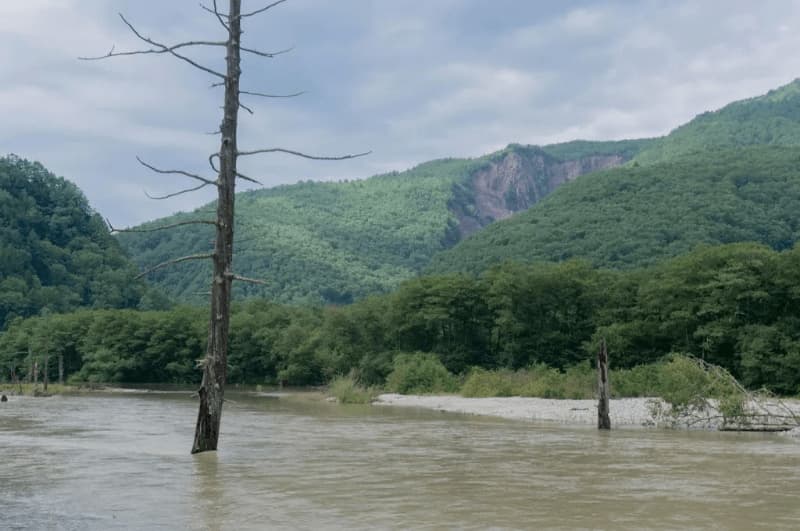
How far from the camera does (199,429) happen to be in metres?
19.4

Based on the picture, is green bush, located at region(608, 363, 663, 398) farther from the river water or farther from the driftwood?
the river water

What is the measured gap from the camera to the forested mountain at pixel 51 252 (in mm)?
136750

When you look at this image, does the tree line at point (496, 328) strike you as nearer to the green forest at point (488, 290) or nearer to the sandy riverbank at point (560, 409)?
the green forest at point (488, 290)

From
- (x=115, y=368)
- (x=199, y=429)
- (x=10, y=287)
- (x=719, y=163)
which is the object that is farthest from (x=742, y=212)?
(x=10, y=287)

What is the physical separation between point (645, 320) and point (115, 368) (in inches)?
2607

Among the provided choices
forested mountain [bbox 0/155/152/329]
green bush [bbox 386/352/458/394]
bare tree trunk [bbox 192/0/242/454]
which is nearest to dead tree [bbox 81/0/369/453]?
bare tree trunk [bbox 192/0/242/454]

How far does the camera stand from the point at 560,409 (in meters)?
39.7

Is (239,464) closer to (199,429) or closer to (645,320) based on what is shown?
(199,429)

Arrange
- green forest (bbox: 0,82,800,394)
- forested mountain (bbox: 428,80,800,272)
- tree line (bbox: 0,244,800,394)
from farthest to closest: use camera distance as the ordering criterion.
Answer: forested mountain (bbox: 428,80,800,272)
green forest (bbox: 0,82,800,394)
tree line (bbox: 0,244,800,394)

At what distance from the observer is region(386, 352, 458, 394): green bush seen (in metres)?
63.3

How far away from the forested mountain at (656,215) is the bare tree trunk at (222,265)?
75.4m

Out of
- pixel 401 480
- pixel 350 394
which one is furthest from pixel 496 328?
pixel 401 480

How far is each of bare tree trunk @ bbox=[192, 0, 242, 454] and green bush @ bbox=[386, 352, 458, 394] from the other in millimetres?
43736

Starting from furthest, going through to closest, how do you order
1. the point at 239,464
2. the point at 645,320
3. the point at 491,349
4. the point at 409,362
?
the point at 491,349
the point at 409,362
the point at 645,320
the point at 239,464
